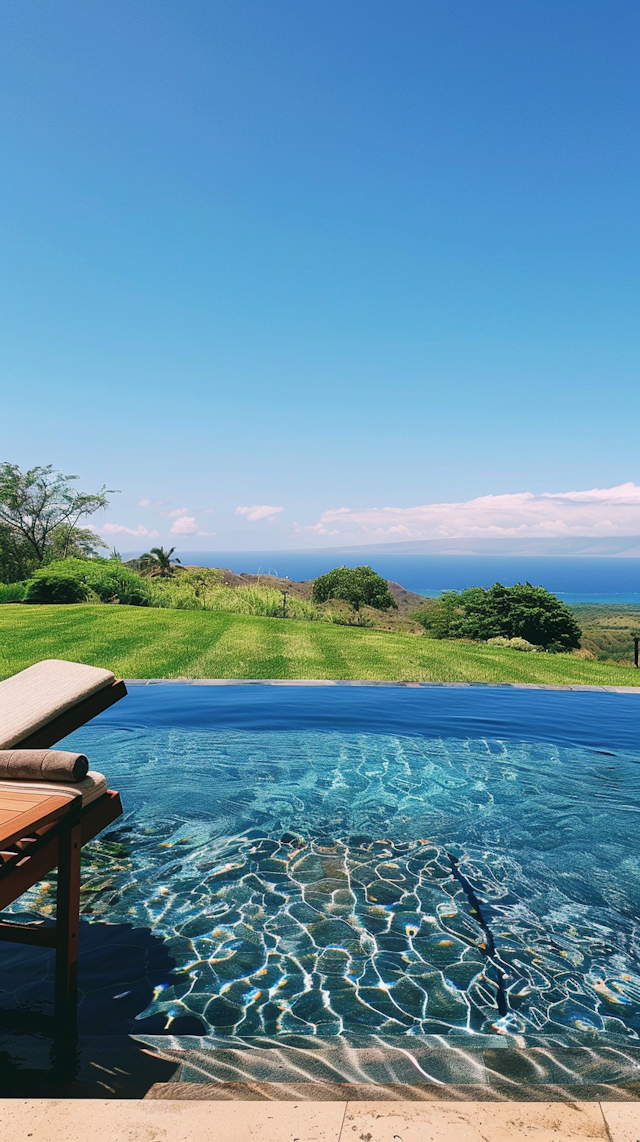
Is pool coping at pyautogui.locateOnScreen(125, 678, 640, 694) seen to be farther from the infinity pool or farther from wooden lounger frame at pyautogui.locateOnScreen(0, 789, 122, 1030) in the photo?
wooden lounger frame at pyautogui.locateOnScreen(0, 789, 122, 1030)

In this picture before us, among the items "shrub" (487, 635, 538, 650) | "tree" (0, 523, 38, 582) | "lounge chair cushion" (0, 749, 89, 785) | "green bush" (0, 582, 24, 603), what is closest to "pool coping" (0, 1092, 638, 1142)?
"lounge chair cushion" (0, 749, 89, 785)

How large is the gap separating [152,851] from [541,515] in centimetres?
20570

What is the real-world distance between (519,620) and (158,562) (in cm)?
1261

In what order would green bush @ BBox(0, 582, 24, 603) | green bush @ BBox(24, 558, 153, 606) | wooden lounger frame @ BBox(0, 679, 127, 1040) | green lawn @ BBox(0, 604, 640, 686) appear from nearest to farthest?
1. wooden lounger frame @ BBox(0, 679, 127, 1040)
2. green lawn @ BBox(0, 604, 640, 686)
3. green bush @ BBox(24, 558, 153, 606)
4. green bush @ BBox(0, 582, 24, 603)

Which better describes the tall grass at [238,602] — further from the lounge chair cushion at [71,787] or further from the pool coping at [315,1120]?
the pool coping at [315,1120]

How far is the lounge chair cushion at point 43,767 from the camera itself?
2.67 meters

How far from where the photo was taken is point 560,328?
27.2m

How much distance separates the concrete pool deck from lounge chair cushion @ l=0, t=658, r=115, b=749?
165cm

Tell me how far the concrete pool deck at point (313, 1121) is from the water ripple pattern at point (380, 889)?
2.54 ft

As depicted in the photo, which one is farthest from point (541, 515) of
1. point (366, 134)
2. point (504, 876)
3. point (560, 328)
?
point (504, 876)

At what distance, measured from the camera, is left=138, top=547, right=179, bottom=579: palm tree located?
22.4m

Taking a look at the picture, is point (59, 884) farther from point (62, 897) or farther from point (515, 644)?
point (515, 644)

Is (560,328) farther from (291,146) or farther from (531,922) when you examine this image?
(531,922)

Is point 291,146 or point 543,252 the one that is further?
point 543,252
